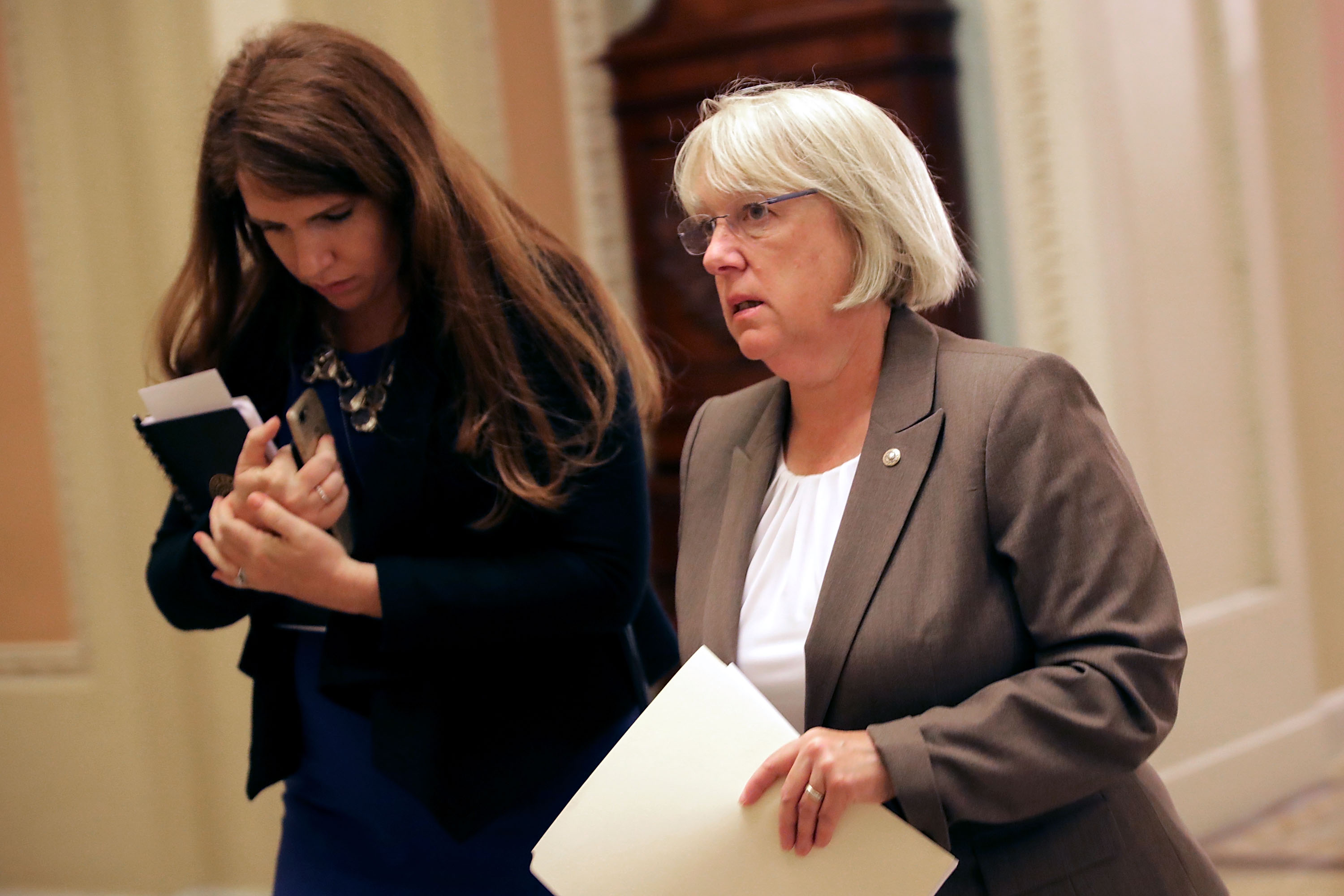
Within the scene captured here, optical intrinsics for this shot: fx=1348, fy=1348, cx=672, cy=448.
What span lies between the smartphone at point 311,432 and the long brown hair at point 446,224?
0.65ft

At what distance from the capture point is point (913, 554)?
1.49 m

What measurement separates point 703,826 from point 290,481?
74cm

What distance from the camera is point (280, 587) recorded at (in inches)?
70.6

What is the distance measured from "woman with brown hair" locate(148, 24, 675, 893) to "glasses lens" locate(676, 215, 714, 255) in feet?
0.88

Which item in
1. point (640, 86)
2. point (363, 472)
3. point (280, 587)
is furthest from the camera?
point (640, 86)

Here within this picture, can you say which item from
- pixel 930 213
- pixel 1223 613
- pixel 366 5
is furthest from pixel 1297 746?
pixel 366 5

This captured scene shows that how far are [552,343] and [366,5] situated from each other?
2.88m

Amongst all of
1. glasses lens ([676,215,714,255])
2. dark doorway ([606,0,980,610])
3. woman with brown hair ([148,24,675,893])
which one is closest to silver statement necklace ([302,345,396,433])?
woman with brown hair ([148,24,675,893])

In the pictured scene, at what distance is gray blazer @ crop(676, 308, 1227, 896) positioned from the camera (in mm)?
1385

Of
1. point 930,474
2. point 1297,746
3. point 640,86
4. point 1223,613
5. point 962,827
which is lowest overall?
point 1297,746

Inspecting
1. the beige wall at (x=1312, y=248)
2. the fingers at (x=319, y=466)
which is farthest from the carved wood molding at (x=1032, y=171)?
the fingers at (x=319, y=466)

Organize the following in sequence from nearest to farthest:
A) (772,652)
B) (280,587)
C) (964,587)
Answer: (964,587)
(772,652)
(280,587)

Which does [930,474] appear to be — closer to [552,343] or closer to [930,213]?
[930,213]

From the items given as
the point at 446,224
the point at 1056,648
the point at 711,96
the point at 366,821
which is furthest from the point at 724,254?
the point at 711,96
